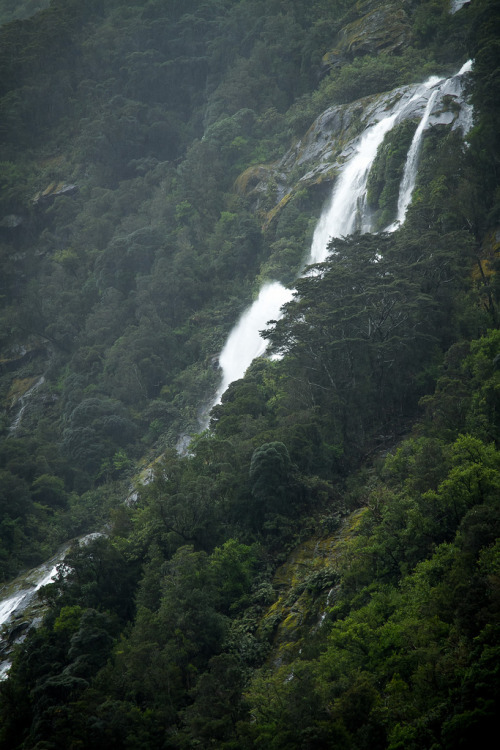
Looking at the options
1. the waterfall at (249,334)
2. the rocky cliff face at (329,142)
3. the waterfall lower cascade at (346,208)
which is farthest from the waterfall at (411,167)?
the waterfall at (249,334)

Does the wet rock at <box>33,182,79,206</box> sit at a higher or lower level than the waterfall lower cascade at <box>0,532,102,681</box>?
higher

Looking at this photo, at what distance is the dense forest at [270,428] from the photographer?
14812mm

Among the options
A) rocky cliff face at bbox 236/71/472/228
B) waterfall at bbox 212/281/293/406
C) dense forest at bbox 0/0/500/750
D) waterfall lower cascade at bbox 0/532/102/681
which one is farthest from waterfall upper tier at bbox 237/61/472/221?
waterfall lower cascade at bbox 0/532/102/681

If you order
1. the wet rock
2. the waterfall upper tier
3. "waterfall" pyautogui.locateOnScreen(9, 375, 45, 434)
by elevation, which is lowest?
"waterfall" pyautogui.locateOnScreen(9, 375, 45, 434)

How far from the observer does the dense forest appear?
14812mm

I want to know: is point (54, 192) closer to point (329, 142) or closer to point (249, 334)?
point (329, 142)

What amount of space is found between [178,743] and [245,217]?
49452 millimetres

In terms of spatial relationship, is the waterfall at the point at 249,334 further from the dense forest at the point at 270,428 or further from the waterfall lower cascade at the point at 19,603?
the waterfall lower cascade at the point at 19,603

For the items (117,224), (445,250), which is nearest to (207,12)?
(117,224)

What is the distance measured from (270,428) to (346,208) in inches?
935

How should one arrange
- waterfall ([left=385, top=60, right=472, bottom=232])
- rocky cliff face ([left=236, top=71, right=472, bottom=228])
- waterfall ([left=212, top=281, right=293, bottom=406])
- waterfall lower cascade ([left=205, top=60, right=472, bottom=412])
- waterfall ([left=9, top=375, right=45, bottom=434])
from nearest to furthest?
waterfall ([left=385, top=60, right=472, bottom=232])
rocky cliff face ([left=236, top=71, right=472, bottom=228])
waterfall lower cascade ([left=205, top=60, right=472, bottom=412])
waterfall ([left=212, top=281, right=293, bottom=406])
waterfall ([left=9, top=375, right=45, bottom=434])

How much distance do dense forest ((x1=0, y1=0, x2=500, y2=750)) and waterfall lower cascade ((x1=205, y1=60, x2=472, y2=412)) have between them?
5.62ft

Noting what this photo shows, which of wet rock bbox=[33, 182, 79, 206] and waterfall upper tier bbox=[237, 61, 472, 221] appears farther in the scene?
wet rock bbox=[33, 182, 79, 206]

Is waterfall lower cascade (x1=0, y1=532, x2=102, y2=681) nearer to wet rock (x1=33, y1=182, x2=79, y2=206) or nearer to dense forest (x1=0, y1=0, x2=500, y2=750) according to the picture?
dense forest (x1=0, y1=0, x2=500, y2=750)
